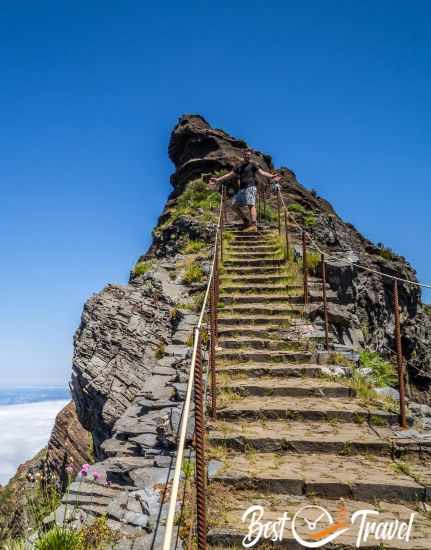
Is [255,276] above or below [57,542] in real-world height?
above

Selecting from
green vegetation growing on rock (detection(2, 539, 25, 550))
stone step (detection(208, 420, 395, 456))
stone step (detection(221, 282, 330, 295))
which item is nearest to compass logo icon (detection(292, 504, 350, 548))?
stone step (detection(208, 420, 395, 456))

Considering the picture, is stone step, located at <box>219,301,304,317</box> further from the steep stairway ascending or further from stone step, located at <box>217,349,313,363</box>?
stone step, located at <box>217,349,313,363</box>

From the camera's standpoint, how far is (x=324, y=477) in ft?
13.7

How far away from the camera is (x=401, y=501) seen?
12.9ft

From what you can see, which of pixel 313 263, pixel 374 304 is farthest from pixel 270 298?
pixel 374 304

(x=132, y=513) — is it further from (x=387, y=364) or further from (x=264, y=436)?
(x=387, y=364)

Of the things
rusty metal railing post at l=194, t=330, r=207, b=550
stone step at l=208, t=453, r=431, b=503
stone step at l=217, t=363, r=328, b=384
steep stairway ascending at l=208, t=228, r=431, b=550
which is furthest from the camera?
stone step at l=217, t=363, r=328, b=384

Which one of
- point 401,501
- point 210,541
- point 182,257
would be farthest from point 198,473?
point 182,257

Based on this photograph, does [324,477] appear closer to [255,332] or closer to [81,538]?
[81,538]

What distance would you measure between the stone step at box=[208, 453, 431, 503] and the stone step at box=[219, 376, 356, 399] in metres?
1.39

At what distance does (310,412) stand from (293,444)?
713 millimetres

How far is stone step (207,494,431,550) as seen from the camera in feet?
10.9

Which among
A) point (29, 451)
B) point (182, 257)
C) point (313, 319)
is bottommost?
point (29, 451)

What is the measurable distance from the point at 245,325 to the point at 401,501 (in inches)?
187
